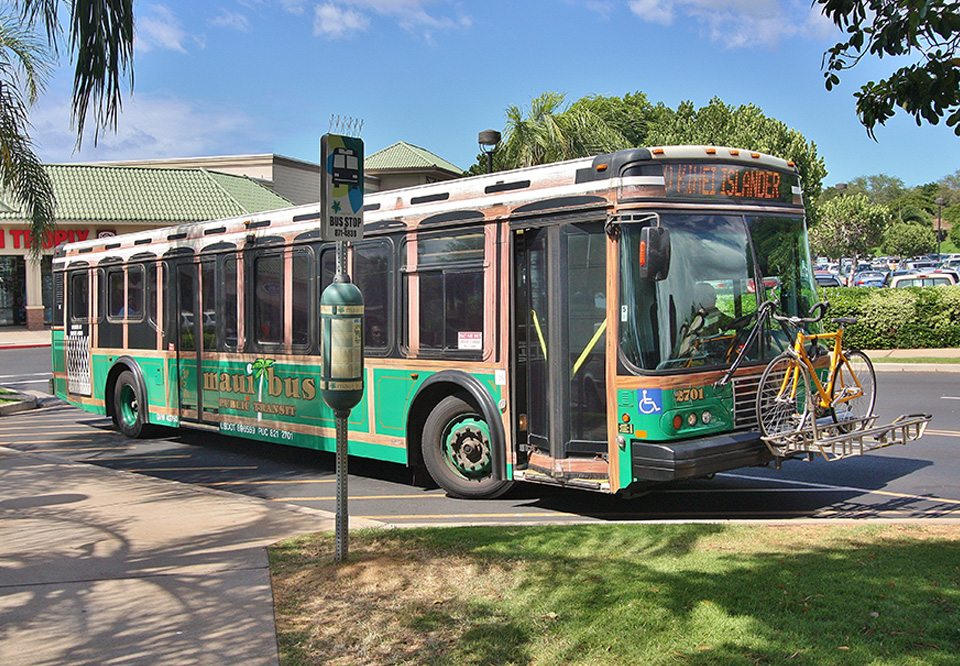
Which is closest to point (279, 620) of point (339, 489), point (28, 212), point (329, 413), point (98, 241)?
point (339, 489)

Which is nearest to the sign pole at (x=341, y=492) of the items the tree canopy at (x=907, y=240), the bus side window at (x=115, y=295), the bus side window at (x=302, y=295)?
the bus side window at (x=302, y=295)

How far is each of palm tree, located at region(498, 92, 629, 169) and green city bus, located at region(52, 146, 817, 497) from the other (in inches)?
629

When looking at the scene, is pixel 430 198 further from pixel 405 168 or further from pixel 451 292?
pixel 405 168

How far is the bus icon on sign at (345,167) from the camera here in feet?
20.9

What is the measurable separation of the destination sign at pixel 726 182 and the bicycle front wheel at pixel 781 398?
148 centimetres

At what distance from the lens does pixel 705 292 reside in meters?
7.75

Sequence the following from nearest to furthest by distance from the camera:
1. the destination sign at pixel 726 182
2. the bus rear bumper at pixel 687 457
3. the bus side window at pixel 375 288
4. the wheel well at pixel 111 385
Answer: the bus rear bumper at pixel 687 457 < the destination sign at pixel 726 182 < the bus side window at pixel 375 288 < the wheel well at pixel 111 385

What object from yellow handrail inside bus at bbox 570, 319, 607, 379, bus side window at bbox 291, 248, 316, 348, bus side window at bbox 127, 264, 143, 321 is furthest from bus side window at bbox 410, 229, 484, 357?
bus side window at bbox 127, 264, 143, 321

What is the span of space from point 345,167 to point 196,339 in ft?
22.9

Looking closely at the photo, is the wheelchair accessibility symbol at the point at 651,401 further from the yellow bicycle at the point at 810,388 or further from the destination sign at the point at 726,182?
the destination sign at the point at 726,182

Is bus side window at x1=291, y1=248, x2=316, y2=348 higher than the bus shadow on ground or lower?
higher

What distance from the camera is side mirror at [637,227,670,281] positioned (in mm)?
7301

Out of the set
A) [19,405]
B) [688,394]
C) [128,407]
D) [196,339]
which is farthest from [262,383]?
[19,405]

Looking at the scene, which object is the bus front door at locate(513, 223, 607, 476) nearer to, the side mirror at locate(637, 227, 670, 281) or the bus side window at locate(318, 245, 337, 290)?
the side mirror at locate(637, 227, 670, 281)
